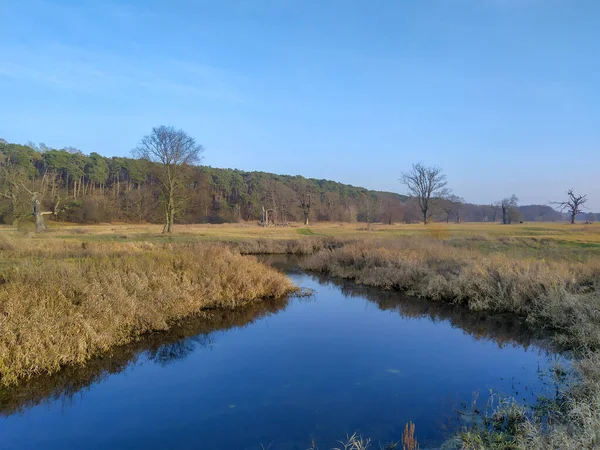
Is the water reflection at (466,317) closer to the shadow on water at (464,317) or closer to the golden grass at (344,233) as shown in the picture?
the shadow on water at (464,317)

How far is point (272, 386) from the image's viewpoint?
6879 millimetres

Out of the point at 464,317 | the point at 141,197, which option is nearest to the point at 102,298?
the point at 464,317

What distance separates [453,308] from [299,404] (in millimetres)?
8696

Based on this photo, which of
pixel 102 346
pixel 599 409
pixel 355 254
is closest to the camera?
pixel 599 409

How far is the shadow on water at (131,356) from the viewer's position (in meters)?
6.27

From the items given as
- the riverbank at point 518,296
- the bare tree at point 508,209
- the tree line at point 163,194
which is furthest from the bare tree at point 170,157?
the bare tree at point 508,209

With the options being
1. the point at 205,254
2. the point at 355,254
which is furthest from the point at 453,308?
the point at 205,254

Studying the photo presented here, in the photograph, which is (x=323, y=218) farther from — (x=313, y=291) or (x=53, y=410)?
(x=53, y=410)

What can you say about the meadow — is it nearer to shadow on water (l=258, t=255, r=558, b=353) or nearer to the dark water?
shadow on water (l=258, t=255, r=558, b=353)

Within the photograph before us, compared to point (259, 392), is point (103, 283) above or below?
above

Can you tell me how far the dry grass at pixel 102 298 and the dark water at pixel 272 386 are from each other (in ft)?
1.45

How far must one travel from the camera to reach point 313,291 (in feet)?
51.9

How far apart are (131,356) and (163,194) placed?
96.8ft

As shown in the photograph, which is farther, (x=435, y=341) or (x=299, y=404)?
(x=435, y=341)
